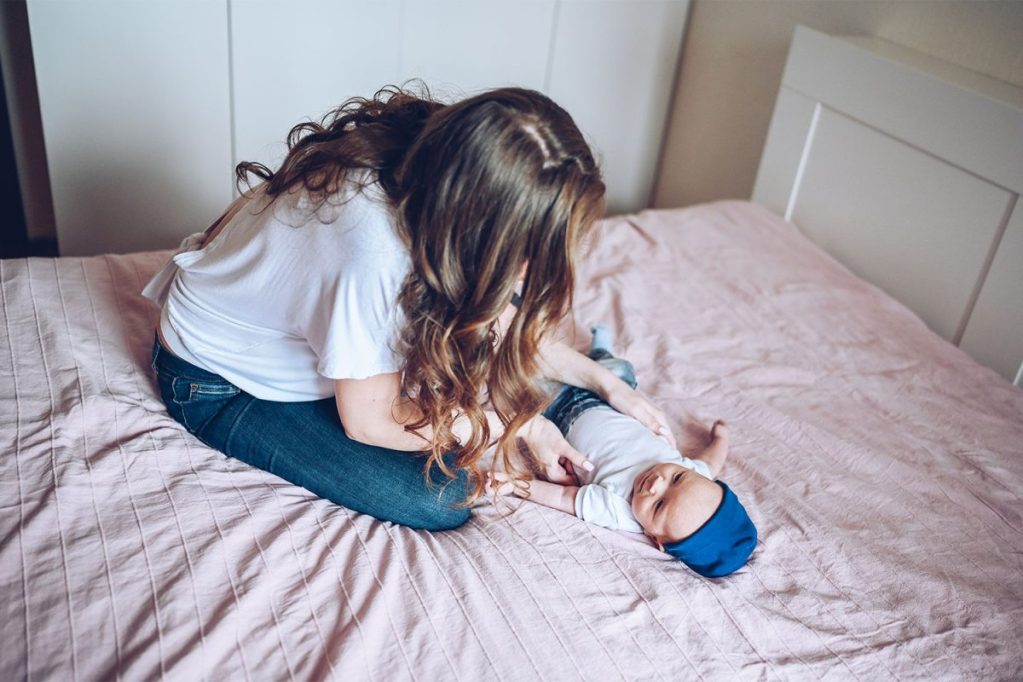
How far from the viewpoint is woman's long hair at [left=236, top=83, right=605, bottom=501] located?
38.1 inches

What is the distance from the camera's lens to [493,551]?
1.14 m

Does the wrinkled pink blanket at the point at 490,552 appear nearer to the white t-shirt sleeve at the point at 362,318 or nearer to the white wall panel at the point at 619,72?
the white t-shirt sleeve at the point at 362,318

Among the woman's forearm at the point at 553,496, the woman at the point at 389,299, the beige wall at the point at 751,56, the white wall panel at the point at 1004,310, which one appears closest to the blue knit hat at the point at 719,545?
the woman's forearm at the point at 553,496

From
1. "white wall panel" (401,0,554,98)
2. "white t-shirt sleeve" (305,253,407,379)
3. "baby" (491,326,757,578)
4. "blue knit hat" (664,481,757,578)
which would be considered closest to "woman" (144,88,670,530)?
"white t-shirt sleeve" (305,253,407,379)

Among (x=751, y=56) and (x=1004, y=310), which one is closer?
(x=1004, y=310)

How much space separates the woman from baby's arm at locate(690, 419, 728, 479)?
296 millimetres

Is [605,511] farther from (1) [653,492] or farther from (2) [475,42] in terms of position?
(2) [475,42]

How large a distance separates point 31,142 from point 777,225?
6.24 feet

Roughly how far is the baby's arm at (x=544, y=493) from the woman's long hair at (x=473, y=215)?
0.18 metres

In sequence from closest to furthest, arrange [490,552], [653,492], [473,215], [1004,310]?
1. [473,215]
2. [490,552]
3. [653,492]
4. [1004,310]

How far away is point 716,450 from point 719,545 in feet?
0.77

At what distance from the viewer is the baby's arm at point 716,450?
4.51 ft

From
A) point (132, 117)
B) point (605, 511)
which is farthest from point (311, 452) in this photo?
point (132, 117)

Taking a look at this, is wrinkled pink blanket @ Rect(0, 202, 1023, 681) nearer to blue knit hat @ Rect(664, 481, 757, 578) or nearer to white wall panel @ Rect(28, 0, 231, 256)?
blue knit hat @ Rect(664, 481, 757, 578)
